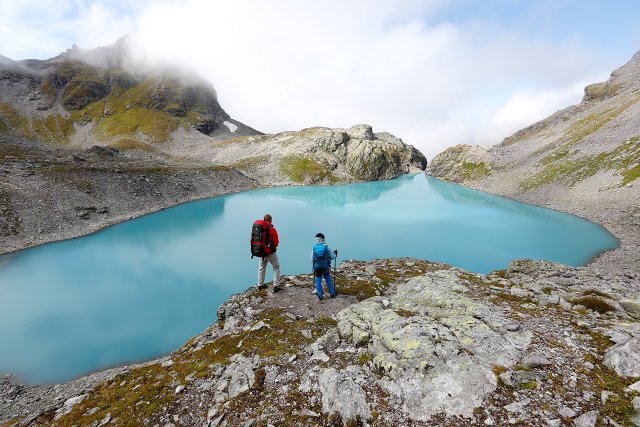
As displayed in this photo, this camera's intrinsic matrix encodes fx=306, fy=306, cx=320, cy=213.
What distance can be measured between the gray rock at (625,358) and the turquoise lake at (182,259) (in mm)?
19909

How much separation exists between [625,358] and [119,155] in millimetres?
131157

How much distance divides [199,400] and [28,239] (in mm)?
43190

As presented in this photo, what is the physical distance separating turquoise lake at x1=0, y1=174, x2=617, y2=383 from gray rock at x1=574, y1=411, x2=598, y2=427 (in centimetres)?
1910

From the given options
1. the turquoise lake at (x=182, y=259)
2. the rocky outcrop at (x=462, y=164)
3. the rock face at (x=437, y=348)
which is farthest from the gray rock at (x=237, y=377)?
the rocky outcrop at (x=462, y=164)

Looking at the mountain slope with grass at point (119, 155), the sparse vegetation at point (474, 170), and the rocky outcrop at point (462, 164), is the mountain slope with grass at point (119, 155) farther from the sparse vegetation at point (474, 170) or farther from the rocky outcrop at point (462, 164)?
the sparse vegetation at point (474, 170)

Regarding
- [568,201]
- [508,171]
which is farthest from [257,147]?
[568,201]

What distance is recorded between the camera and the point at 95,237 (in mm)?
41719

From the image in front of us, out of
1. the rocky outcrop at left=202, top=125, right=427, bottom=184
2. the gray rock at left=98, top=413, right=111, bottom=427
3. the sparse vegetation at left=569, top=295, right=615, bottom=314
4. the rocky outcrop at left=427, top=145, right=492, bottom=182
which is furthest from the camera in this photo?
the rocky outcrop at left=202, top=125, right=427, bottom=184

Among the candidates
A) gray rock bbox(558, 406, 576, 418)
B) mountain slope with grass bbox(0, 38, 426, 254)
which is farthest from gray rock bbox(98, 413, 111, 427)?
mountain slope with grass bbox(0, 38, 426, 254)

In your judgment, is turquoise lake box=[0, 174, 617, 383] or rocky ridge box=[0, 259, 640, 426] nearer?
rocky ridge box=[0, 259, 640, 426]

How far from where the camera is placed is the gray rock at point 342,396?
771cm

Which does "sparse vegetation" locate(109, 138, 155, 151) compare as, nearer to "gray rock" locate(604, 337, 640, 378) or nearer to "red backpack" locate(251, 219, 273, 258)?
"red backpack" locate(251, 219, 273, 258)

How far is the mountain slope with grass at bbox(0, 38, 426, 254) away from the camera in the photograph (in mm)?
45406

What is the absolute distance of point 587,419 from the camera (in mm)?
6066
